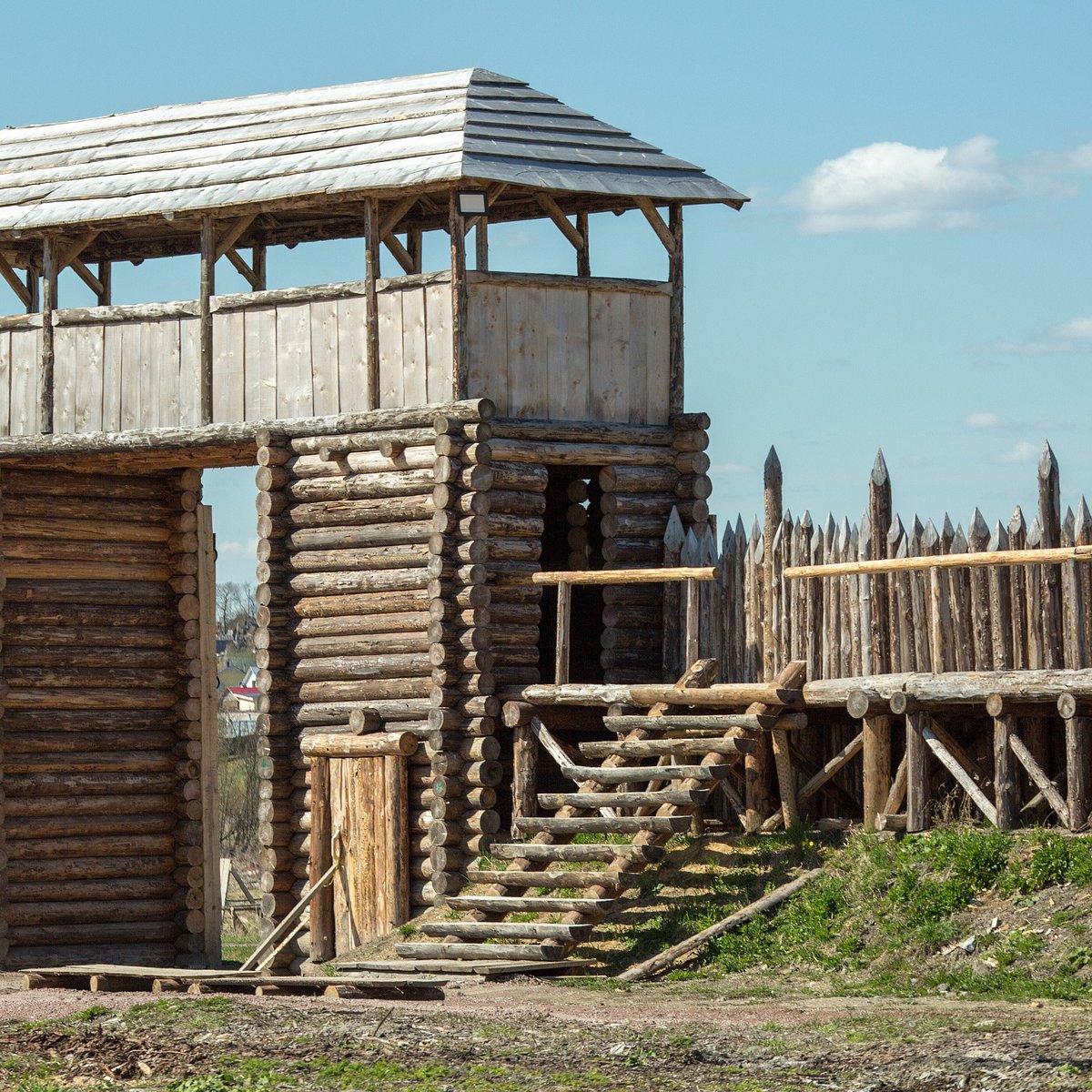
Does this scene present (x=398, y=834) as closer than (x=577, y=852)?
No

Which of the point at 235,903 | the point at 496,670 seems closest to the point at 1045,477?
the point at 496,670

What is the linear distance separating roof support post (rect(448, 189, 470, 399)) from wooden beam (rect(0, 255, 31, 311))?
273 inches

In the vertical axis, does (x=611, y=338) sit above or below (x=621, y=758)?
above

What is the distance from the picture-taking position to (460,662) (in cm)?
2173

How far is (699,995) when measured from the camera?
16266 millimetres

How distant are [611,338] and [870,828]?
655cm

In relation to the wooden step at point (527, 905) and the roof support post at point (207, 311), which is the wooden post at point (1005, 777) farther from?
the roof support post at point (207, 311)

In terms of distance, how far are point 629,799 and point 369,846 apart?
12.7 ft

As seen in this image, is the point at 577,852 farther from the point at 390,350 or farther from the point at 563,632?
the point at 390,350

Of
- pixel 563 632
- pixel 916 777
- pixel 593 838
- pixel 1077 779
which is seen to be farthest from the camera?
pixel 563 632

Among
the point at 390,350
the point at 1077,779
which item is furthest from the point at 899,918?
the point at 390,350

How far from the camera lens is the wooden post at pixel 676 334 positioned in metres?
23.3

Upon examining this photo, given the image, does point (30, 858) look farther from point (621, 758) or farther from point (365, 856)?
point (621, 758)

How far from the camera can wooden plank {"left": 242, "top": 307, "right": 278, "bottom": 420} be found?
77.0 feet
